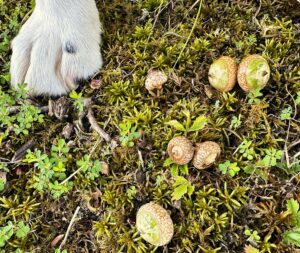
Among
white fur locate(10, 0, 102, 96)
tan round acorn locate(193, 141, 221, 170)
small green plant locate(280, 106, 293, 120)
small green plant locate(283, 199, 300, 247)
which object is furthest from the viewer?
white fur locate(10, 0, 102, 96)

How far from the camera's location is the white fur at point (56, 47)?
2105 mm

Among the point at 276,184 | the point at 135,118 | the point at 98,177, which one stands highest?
the point at 135,118

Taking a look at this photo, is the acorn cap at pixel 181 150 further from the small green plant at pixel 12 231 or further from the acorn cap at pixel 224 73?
the small green plant at pixel 12 231

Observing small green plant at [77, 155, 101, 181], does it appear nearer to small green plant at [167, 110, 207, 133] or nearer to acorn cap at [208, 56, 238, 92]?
small green plant at [167, 110, 207, 133]

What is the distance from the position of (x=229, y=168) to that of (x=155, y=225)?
0.42m

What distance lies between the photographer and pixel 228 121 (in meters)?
2.06

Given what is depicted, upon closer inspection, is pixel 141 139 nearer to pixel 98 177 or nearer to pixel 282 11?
pixel 98 177

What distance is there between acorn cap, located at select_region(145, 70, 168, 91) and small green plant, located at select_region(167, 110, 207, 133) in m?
0.20

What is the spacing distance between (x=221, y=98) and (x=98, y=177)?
2.27 ft

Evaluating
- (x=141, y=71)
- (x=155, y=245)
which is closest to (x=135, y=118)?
(x=141, y=71)

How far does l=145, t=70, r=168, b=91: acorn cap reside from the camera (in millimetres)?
2105

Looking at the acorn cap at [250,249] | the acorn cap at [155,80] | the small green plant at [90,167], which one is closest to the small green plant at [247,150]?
the acorn cap at [250,249]

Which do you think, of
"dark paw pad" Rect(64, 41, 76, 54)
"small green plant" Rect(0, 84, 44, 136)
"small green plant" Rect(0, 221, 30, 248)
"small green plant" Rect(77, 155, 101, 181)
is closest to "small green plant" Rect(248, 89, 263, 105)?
"small green plant" Rect(77, 155, 101, 181)

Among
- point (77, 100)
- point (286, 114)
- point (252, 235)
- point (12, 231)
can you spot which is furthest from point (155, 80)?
point (12, 231)
